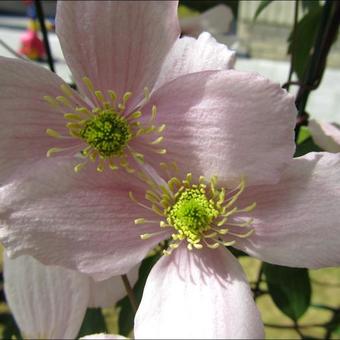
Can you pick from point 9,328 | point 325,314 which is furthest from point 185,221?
point 325,314

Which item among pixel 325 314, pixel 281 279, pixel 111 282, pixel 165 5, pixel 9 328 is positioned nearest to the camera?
pixel 165 5

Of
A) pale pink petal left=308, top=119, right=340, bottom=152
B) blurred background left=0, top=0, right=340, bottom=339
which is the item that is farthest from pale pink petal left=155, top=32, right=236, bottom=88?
blurred background left=0, top=0, right=340, bottom=339

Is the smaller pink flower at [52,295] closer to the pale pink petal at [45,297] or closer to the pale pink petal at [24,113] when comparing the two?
the pale pink petal at [45,297]

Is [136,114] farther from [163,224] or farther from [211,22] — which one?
[211,22]

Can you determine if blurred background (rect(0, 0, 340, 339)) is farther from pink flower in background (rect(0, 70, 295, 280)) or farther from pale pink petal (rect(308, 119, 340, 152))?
pink flower in background (rect(0, 70, 295, 280))

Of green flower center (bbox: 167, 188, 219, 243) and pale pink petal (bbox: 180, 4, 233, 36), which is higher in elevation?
pale pink petal (bbox: 180, 4, 233, 36)

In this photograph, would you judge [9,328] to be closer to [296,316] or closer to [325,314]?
[296,316]

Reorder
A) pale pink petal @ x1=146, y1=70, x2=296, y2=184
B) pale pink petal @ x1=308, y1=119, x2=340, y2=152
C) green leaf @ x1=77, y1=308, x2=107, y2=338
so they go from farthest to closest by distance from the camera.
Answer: green leaf @ x1=77, y1=308, x2=107, y2=338, pale pink petal @ x1=308, y1=119, x2=340, y2=152, pale pink petal @ x1=146, y1=70, x2=296, y2=184
